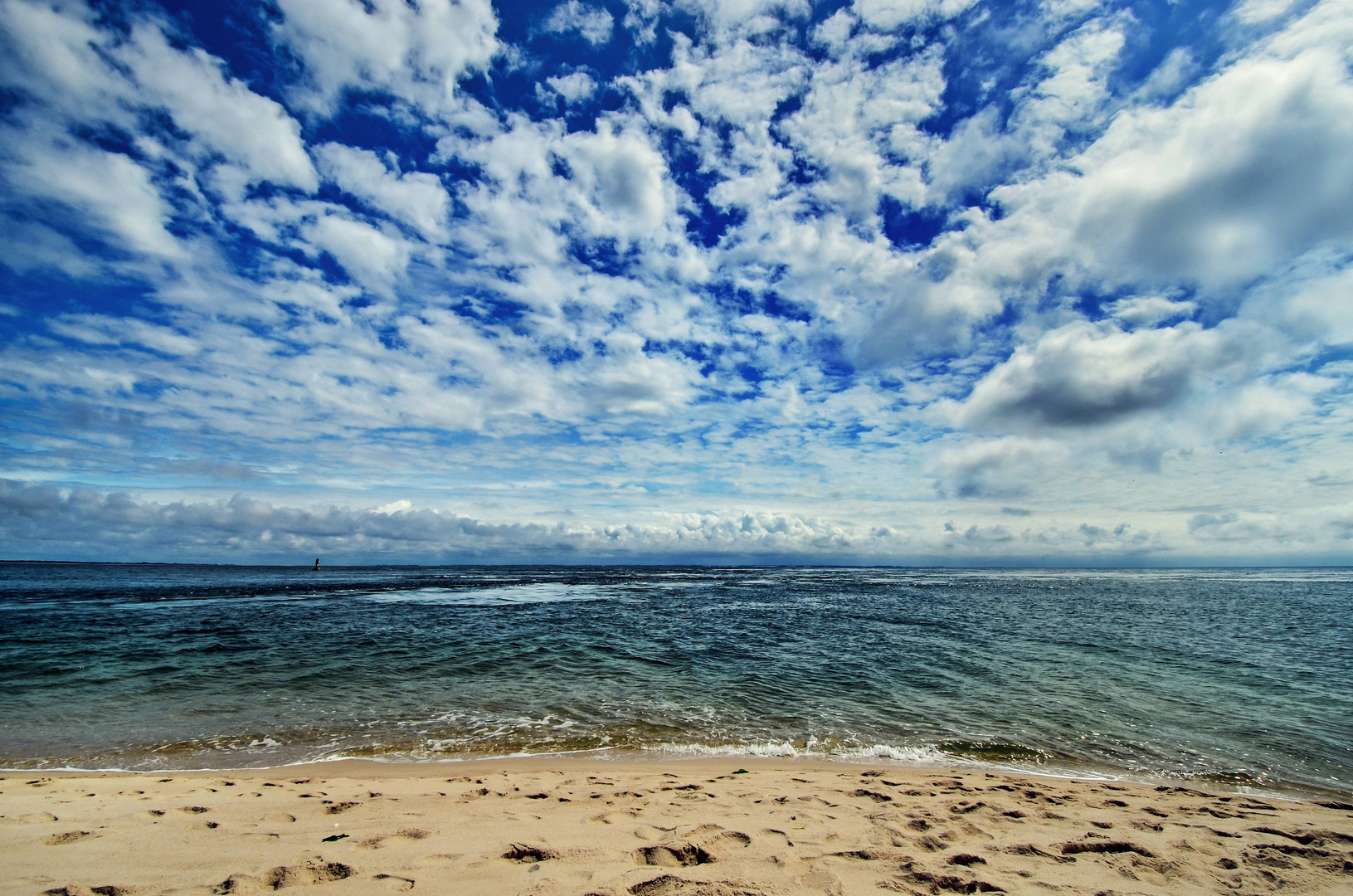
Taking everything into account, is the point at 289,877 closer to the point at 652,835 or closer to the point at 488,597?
the point at 652,835

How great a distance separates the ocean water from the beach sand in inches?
82.0

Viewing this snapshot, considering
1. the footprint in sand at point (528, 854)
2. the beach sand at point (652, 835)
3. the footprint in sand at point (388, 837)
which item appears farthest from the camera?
the footprint in sand at point (388, 837)

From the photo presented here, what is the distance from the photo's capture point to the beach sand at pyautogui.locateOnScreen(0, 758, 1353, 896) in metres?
5.41

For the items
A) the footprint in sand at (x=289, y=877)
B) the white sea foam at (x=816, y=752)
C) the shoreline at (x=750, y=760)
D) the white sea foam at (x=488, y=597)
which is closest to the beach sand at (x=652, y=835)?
the footprint in sand at (x=289, y=877)

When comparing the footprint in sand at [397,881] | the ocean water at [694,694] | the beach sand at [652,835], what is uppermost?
the footprint in sand at [397,881]

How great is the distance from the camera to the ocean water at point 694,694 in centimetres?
1134

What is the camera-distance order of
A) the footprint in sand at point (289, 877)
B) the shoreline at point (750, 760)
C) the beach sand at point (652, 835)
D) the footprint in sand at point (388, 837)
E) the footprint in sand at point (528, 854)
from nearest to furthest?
1. the footprint in sand at point (289, 877)
2. the beach sand at point (652, 835)
3. the footprint in sand at point (528, 854)
4. the footprint in sand at point (388, 837)
5. the shoreline at point (750, 760)

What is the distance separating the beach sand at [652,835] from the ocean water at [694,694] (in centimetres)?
208

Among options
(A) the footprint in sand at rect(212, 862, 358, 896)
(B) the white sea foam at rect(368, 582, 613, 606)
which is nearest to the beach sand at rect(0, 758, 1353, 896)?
(A) the footprint in sand at rect(212, 862, 358, 896)

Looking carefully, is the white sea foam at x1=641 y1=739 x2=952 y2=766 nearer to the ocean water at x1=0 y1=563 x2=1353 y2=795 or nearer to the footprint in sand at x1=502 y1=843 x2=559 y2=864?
the ocean water at x1=0 y1=563 x2=1353 y2=795

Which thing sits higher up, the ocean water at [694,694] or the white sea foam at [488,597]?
the ocean water at [694,694]

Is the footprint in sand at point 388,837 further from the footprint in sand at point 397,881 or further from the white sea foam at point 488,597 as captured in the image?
the white sea foam at point 488,597

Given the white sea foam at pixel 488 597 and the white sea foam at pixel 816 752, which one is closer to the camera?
the white sea foam at pixel 816 752

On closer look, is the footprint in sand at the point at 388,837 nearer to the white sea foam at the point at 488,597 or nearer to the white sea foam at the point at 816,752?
the white sea foam at the point at 816,752
